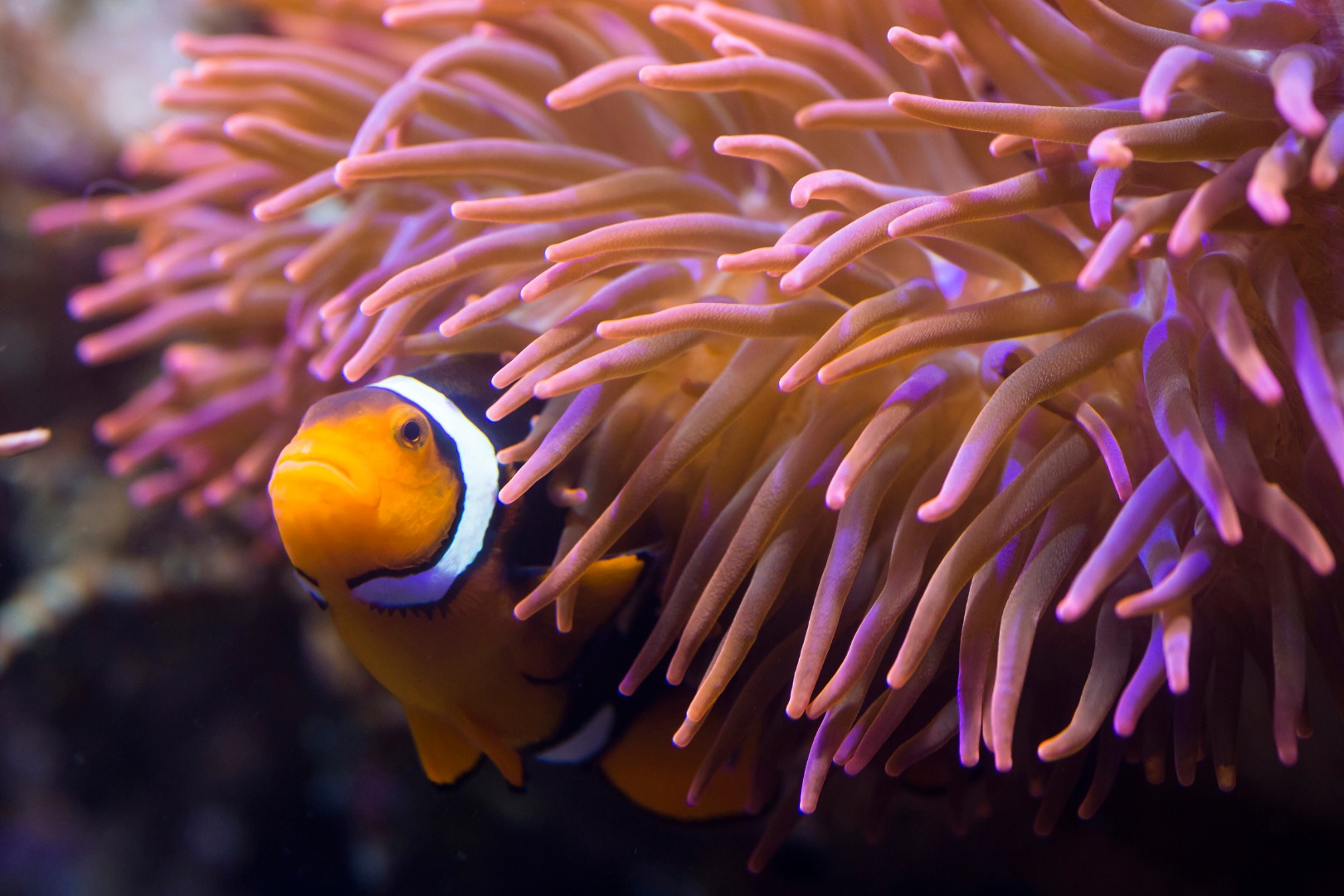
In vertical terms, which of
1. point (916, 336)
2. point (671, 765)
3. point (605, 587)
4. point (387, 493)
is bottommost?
point (671, 765)

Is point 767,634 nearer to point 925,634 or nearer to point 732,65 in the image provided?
point 925,634

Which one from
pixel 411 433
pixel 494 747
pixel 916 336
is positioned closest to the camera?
pixel 916 336

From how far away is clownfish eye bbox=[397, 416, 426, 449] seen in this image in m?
0.84

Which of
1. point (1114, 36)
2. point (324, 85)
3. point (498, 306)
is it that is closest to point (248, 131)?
point (324, 85)

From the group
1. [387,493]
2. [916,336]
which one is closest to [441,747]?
[387,493]

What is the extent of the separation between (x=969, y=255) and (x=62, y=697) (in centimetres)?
160

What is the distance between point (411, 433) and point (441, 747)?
0.38 m

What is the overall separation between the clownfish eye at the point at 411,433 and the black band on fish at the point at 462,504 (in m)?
0.03

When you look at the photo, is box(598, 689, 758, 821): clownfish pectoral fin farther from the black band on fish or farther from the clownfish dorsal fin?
the black band on fish

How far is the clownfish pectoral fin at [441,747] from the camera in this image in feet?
3.27

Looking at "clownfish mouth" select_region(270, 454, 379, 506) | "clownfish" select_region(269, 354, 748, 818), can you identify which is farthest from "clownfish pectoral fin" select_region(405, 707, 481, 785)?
"clownfish mouth" select_region(270, 454, 379, 506)

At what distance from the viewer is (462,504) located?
88 cm

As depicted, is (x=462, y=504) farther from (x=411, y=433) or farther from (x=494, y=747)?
(x=494, y=747)

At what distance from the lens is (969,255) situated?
868 mm
